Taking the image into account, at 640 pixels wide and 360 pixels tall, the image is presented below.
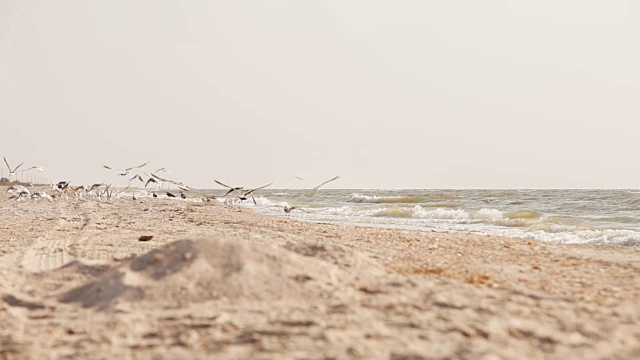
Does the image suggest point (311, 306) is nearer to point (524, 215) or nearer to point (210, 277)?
point (210, 277)

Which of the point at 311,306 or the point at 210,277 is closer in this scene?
the point at 311,306

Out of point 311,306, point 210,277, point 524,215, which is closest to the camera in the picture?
point 311,306

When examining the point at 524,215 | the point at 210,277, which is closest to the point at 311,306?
the point at 210,277

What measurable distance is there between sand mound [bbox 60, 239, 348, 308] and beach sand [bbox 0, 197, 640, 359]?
0.02 meters

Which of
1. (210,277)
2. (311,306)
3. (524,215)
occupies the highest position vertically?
(524,215)

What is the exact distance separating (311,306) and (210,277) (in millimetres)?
986

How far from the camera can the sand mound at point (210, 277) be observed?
4.69 meters

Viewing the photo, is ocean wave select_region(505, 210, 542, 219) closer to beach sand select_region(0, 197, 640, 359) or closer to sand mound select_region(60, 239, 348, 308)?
beach sand select_region(0, 197, 640, 359)

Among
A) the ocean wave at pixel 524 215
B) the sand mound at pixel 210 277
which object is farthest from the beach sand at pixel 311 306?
the ocean wave at pixel 524 215

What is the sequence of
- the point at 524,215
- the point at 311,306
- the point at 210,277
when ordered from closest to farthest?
the point at 311,306, the point at 210,277, the point at 524,215

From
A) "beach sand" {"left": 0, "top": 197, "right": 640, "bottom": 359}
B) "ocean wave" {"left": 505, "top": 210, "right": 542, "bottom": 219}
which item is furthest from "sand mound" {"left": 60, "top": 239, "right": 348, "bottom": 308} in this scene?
"ocean wave" {"left": 505, "top": 210, "right": 542, "bottom": 219}

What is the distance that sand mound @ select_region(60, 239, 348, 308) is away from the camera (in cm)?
469

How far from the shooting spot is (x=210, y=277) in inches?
193

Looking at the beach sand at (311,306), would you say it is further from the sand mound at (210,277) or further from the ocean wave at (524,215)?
the ocean wave at (524,215)
